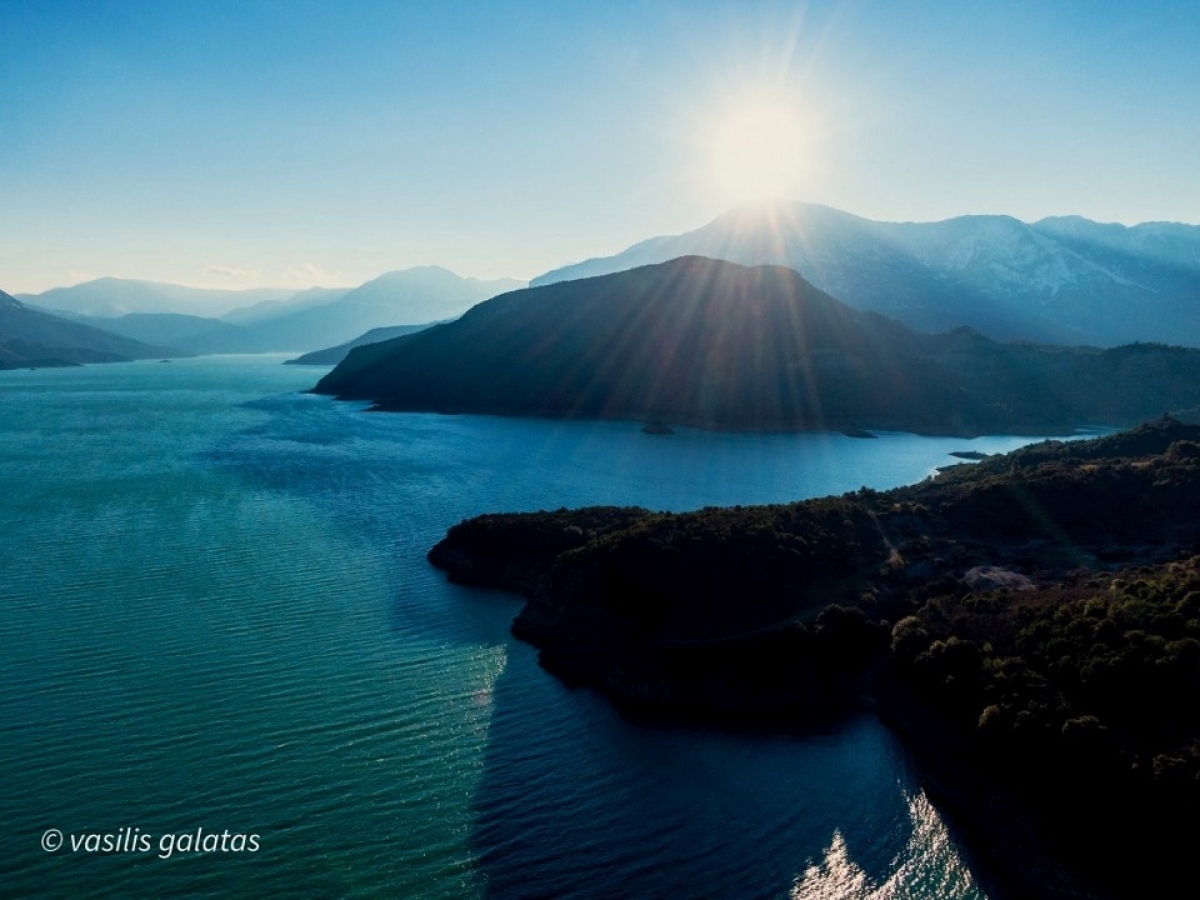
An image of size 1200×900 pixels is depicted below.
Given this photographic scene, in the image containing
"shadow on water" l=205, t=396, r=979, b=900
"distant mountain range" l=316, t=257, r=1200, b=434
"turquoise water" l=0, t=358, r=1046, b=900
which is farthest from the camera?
"distant mountain range" l=316, t=257, r=1200, b=434

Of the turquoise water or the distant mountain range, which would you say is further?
the distant mountain range

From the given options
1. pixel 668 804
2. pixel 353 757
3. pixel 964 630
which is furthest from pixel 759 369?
pixel 353 757

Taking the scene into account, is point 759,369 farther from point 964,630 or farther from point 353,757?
point 353,757

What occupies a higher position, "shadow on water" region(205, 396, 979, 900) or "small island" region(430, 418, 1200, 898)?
"small island" region(430, 418, 1200, 898)

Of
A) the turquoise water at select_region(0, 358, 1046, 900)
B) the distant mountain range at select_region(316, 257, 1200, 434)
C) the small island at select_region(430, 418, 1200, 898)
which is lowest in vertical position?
the turquoise water at select_region(0, 358, 1046, 900)

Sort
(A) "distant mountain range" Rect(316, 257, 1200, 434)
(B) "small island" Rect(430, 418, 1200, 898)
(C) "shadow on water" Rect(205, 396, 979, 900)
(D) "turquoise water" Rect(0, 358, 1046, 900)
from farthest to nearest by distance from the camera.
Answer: (A) "distant mountain range" Rect(316, 257, 1200, 434)
(B) "small island" Rect(430, 418, 1200, 898)
(C) "shadow on water" Rect(205, 396, 979, 900)
(D) "turquoise water" Rect(0, 358, 1046, 900)

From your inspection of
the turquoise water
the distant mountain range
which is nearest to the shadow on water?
the turquoise water

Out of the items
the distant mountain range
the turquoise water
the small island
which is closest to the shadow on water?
the turquoise water

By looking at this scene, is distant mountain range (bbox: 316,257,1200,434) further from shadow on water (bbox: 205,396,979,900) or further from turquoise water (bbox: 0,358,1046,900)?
shadow on water (bbox: 205,396,979,900)
